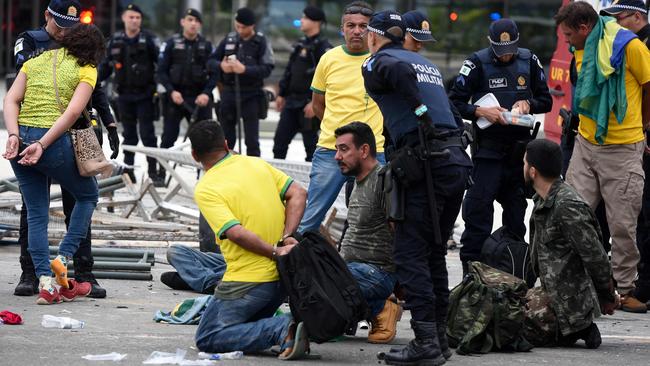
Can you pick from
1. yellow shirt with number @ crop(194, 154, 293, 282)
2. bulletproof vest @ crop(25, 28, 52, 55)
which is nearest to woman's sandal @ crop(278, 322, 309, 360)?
yellow shirt with number @ crop(194, 154, 293, 282)

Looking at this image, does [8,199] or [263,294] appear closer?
[263,294]

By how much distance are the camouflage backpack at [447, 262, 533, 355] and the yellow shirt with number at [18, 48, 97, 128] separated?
2.39 m

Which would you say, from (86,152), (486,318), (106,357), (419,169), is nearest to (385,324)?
(486,318)

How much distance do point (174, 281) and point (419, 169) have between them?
2.54 m

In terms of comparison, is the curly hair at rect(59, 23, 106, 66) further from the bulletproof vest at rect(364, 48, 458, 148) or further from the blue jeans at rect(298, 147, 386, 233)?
the bulletproof vest at rect(364, 48, 458, 148)

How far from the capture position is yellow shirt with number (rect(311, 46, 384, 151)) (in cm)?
827

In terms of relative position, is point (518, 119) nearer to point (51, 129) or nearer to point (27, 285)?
point (51, 129)

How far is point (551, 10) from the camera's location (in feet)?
95.9

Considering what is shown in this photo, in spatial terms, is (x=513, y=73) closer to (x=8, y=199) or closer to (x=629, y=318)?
(x=629, y=318)

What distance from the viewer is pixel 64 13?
743cm

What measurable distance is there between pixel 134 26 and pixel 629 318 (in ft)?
25.1

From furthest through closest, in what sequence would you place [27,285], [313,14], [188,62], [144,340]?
[188,62], [313,14], [27,285], [144,340]

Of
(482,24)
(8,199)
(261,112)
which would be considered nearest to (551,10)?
(482,24)

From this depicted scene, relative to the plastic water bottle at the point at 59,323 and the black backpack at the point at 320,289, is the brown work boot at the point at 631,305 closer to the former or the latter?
the black backpack at the point at 320,289
